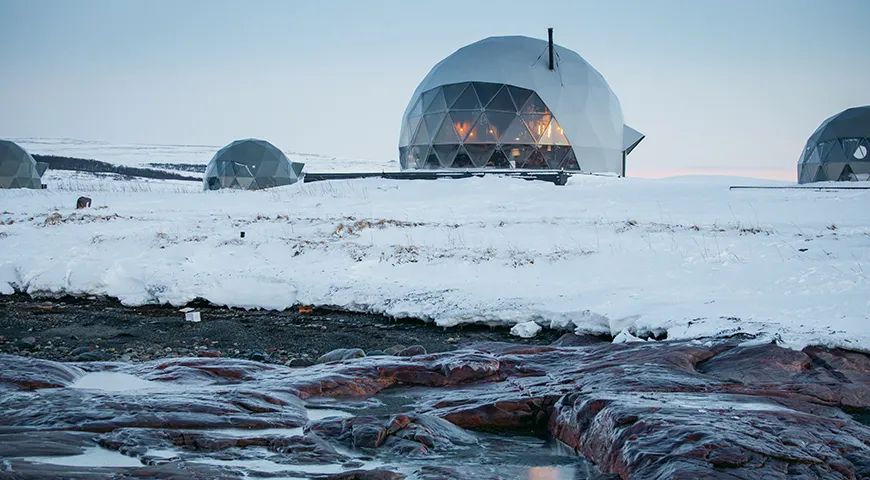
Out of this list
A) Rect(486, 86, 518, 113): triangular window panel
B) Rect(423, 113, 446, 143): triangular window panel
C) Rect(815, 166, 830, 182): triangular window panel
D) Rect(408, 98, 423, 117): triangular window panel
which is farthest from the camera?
Rect(815, 166, 830, 182): triangular window panel

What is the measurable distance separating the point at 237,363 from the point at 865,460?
527 centimetres

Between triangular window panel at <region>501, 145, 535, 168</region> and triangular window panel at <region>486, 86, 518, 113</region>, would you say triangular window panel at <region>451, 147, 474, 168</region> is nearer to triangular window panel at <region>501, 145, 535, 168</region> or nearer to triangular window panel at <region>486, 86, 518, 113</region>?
triangular window panel at <region>501, 145, 535, 168</region>

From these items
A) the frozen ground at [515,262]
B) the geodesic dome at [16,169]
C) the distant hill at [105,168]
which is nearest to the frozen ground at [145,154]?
the distant hill at [105,168]

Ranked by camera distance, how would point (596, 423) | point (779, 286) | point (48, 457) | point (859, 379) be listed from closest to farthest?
1. point (48, 457)
2. point (596, 423)
3. point (859, 379)
4. point (779, 286)

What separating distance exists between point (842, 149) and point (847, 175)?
1.24 metres

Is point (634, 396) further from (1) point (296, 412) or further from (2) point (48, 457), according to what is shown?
(2) point (48, 457)

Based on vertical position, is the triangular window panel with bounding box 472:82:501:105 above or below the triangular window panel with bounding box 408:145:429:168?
above

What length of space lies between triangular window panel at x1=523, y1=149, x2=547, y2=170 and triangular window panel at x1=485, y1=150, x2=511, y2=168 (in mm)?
745

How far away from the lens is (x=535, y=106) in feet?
92.4

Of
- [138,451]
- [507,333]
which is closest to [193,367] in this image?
[138,451]

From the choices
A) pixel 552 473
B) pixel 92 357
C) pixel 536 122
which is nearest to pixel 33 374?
pixel 92 357

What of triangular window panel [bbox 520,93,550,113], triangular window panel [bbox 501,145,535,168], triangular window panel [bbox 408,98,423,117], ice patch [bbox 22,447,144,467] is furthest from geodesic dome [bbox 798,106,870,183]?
ice patch [bbox 22,447,144,467]

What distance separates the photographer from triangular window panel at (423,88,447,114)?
2912 centimetres

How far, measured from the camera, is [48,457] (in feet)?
14.3
